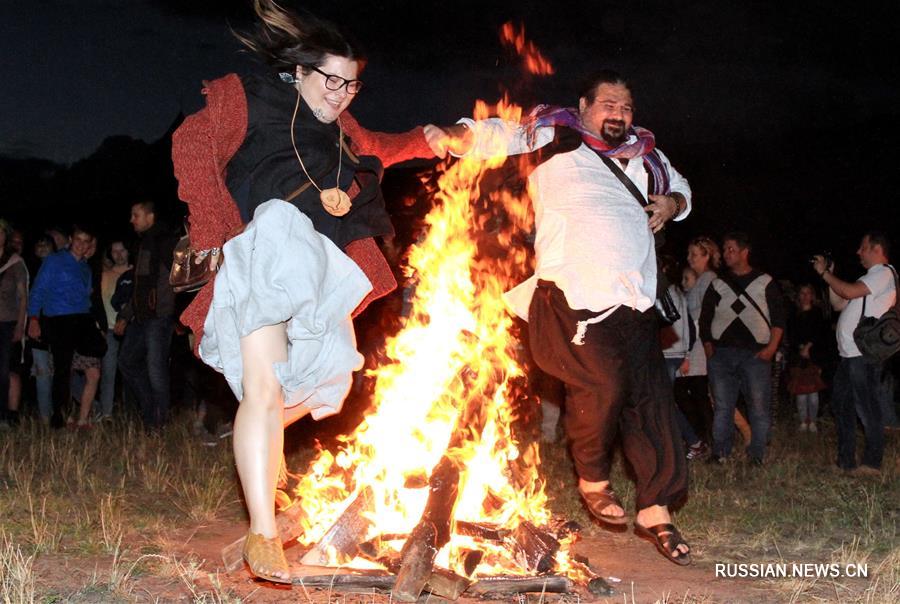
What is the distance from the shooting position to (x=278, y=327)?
3941 millimetres

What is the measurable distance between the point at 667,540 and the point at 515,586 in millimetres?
991

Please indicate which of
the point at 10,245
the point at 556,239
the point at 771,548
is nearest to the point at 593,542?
the point at 771,548

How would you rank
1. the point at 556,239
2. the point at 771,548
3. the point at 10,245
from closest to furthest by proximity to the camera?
the point at 556,239, the point at 771,548, the point at 10,245

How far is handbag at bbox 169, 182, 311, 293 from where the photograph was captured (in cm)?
403

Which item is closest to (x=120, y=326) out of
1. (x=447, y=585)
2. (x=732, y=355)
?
(x=732, y=355)

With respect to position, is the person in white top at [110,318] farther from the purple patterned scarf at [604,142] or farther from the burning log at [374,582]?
the burning log at [374,582]

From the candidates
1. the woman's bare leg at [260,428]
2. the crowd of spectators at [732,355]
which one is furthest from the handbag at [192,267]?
the crowd of spectators at [732,355]

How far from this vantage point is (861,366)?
813 cm

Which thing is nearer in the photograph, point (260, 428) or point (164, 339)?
point (260, 428)

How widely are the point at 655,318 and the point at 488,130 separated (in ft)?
4.18

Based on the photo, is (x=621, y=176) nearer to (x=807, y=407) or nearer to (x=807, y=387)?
(x=807, y=387)

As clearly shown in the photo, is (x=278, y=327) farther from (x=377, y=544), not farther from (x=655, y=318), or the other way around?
(x=655, y=318)

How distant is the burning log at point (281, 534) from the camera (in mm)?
4258

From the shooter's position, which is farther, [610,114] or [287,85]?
[610,114]
